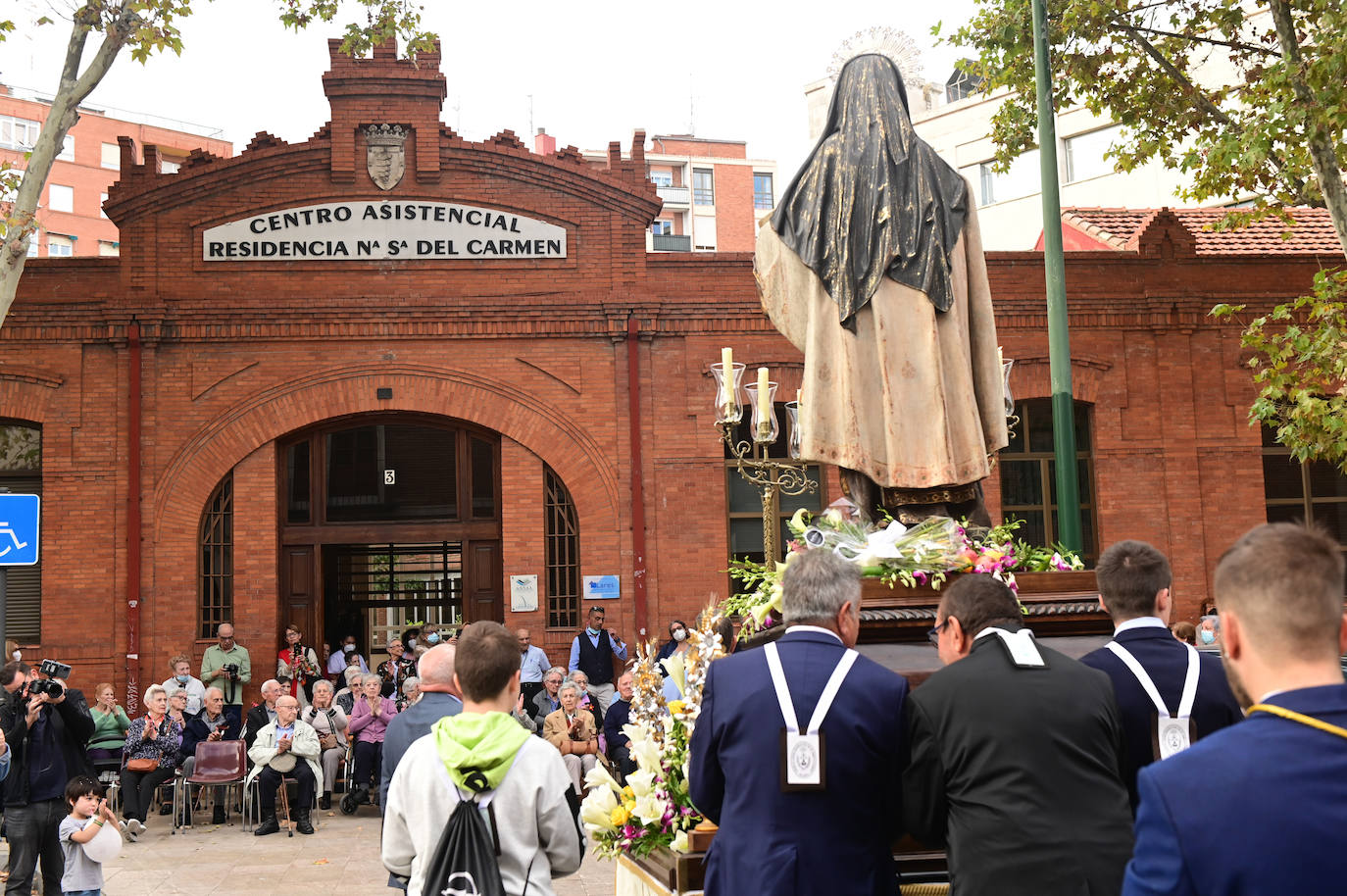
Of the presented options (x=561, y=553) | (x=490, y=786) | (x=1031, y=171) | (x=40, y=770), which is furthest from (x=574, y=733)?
(x=1031, y=171)

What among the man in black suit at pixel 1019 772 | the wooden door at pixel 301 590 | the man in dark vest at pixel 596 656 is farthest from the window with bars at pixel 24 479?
the man in black suit at pixel 1019 772

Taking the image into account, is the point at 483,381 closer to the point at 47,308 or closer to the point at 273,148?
the point at 273,148

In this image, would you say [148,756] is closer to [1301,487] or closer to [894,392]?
[894,392]

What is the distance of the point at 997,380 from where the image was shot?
5.85 meters

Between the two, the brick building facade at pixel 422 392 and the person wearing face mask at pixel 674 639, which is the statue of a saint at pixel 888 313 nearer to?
the person wearing face mask at pixel 674 639

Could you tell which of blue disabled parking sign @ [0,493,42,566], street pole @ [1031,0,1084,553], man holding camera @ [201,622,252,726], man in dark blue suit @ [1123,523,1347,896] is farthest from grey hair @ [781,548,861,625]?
man holding camera @ [201,622,252,726]

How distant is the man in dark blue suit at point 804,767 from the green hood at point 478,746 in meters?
0.57

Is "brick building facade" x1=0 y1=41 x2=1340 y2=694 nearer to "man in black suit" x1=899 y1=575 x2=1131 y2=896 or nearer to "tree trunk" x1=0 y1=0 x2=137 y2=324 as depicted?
"tree trunk" x1=0 y1=0 x2=137 y2=324

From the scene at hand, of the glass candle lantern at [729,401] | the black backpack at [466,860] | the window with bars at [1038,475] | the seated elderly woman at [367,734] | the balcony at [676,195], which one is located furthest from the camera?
the balcony at [676,195]

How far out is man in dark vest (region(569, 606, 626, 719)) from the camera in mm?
16344

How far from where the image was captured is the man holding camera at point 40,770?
9.16 metres

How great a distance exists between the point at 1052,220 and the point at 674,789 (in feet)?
23.4

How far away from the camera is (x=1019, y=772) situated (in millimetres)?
3578

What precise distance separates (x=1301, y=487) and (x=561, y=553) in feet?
35.2
